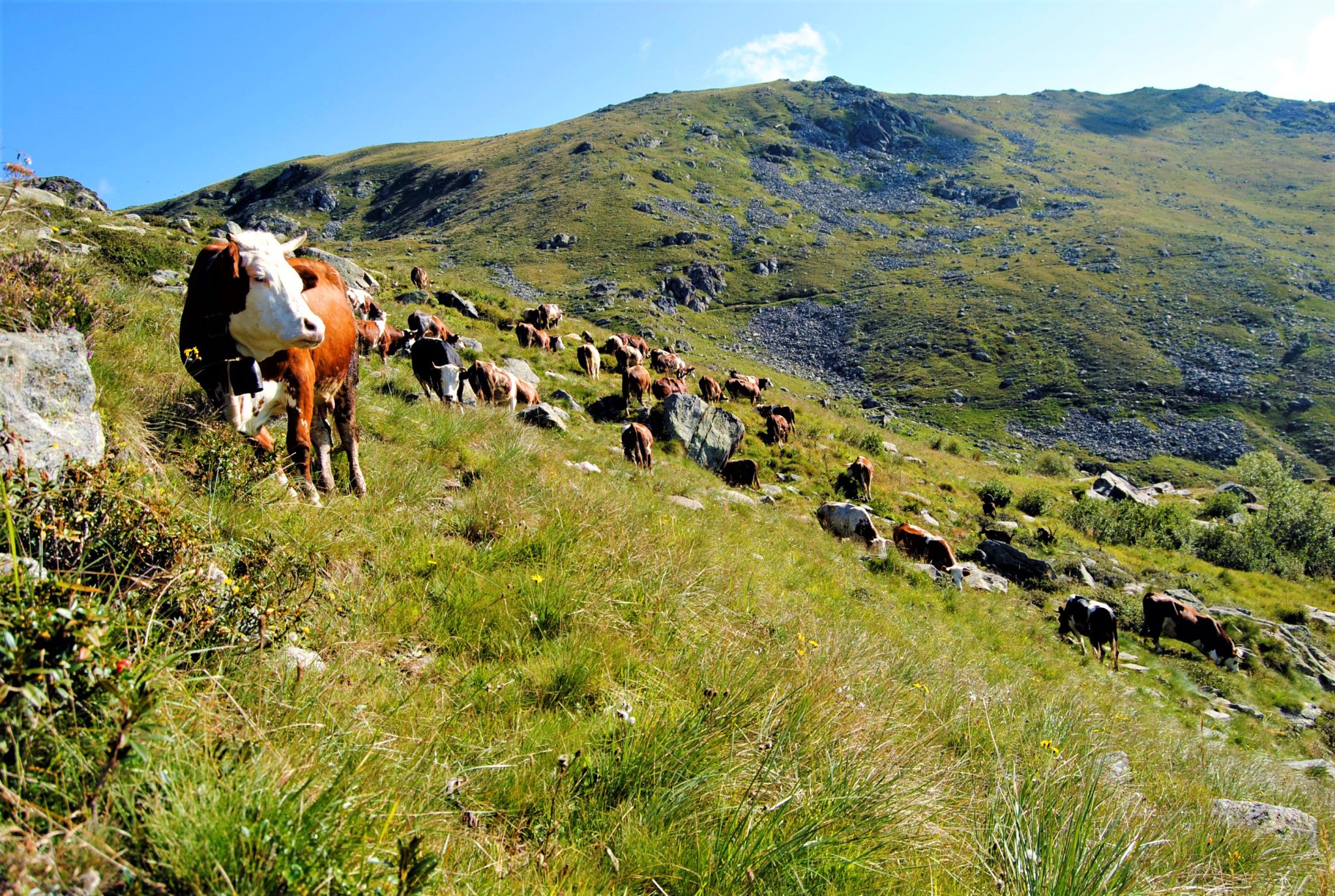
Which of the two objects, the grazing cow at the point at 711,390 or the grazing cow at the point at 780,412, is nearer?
the grazing cow at the point at 780,412

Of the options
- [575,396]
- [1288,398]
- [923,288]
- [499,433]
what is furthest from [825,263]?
[499,433]

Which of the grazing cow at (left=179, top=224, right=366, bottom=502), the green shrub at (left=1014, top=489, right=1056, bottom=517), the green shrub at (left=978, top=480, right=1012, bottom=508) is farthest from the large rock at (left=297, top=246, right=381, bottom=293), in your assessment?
the green shrub at (left=1014, top=489, right=1056, bottom=517)

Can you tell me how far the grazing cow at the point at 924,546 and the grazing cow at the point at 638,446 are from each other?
314 inches

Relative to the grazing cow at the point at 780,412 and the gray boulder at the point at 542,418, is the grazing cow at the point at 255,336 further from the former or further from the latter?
the grazing cow at the point at 780,412

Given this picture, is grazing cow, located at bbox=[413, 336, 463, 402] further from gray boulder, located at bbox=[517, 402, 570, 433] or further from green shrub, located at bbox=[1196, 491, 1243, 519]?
green shrub, located at bbox=[1196, 491, 1243, 519]

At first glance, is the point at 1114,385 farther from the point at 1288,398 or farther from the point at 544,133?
the point at 544,133

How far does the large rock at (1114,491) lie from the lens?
3212 centimetres

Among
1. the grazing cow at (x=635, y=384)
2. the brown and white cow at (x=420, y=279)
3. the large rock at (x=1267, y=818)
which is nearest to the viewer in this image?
the large rock at (x=1267, y=818)

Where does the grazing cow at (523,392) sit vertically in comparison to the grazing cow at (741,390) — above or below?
above

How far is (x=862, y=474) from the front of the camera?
20922mm

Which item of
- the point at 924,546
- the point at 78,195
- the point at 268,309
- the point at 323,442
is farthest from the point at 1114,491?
the point at 78,195

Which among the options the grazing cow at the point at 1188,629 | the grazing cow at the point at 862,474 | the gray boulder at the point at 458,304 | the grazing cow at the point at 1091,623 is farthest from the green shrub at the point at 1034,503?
the gray boulder at the point at 458,304

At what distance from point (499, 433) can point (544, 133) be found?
184686 millimetres

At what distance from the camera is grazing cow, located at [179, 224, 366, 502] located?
15.1ft
